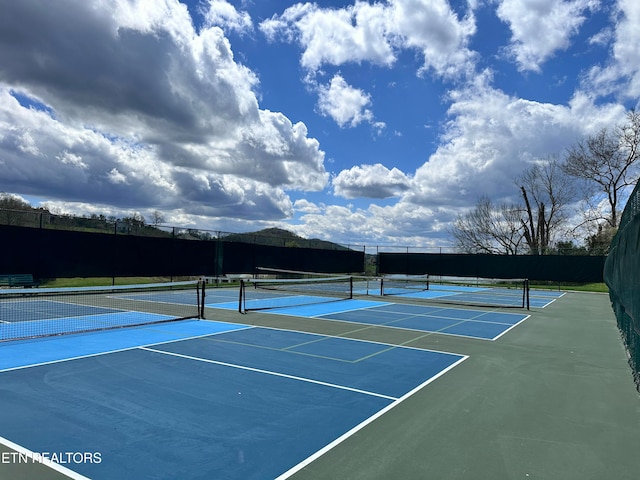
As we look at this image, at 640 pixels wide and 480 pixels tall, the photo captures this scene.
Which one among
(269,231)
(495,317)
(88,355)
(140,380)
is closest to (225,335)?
(88,355)

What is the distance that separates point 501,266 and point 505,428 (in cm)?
2962

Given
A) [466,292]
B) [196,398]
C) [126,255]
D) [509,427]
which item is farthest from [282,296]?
[509,427]

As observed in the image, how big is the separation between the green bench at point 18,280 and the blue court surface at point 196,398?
33.0 feet

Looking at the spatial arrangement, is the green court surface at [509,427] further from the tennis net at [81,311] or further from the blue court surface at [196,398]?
the tennis net at [81,311]

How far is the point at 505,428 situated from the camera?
14.8ft

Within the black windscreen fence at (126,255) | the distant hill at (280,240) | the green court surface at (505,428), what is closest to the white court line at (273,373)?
the green court surface at (505,428)

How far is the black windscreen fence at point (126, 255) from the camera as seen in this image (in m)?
17.5

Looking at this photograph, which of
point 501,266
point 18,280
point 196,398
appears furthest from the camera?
point 501,266

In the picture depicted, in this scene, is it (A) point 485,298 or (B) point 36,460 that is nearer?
(B) point 36,460

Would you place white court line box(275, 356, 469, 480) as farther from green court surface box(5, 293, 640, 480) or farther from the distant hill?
the distant hill

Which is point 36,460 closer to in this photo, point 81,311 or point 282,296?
point 81,311

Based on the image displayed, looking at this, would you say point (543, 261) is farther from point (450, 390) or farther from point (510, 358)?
point (450, 390)

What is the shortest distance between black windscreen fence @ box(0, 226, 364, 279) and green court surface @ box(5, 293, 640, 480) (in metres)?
16.5

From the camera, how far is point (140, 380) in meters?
5.91
